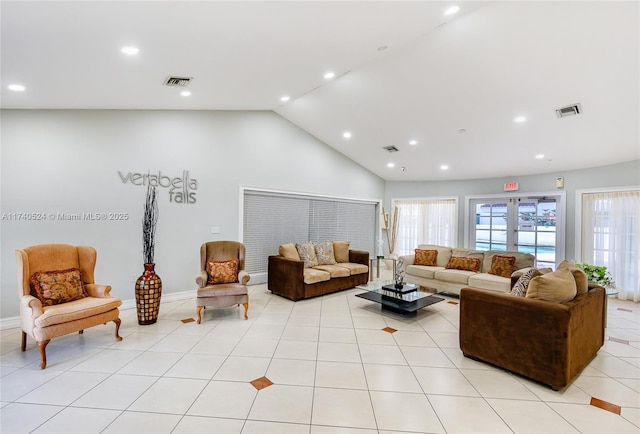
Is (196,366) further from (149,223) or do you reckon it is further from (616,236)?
(616,236)

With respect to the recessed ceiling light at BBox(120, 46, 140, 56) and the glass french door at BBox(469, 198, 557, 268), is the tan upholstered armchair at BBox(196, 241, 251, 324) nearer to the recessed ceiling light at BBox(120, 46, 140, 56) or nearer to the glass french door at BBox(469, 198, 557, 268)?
the recessed ceiling light at BBox(120, 46, 140, 56)

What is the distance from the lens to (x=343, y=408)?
2141mm

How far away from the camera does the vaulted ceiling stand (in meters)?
2.38

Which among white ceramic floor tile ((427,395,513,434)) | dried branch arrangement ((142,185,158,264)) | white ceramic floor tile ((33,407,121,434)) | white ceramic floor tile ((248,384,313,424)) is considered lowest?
white ceramic floor tile ((33,407,121,434))

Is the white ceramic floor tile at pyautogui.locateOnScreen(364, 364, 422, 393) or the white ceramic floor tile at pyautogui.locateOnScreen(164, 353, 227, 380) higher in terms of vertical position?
the white ceramic floor tile at pyautogui.locateOnScreen(364, 364, 422, 393)

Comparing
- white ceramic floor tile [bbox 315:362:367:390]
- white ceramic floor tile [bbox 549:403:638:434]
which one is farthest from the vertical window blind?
white ceramic floor tile [bbox 549:403:638:434]

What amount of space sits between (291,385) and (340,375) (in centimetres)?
45

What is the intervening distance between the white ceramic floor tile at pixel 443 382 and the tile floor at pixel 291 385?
0.05 ft

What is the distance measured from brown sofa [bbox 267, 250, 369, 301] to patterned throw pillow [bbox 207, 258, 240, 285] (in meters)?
0.95

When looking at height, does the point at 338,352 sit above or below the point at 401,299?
below

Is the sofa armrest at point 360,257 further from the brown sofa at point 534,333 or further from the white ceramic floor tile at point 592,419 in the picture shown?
the white ceramic floor tile at point 592,419

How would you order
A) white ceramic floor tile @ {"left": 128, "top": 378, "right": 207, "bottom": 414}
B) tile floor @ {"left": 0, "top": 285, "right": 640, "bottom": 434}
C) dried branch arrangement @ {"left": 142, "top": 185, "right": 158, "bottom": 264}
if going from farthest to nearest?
dried branch arrangement @ {"left": 142, "top": 185, "right": 158, "bottom": 264}, white ceramic floor tile @ {"left": 128, "top": 378, "right": 207, "bottom": 414}, tile floor @ {"left": 0, "top": 285, "right": 640, "bottom": 434}

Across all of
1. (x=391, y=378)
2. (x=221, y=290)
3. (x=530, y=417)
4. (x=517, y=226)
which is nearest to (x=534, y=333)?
(x=530, y=417)

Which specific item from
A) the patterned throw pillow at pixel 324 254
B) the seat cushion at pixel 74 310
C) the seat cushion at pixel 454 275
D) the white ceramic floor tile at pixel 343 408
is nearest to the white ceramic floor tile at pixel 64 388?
the seat cushion at pixel 74 310
